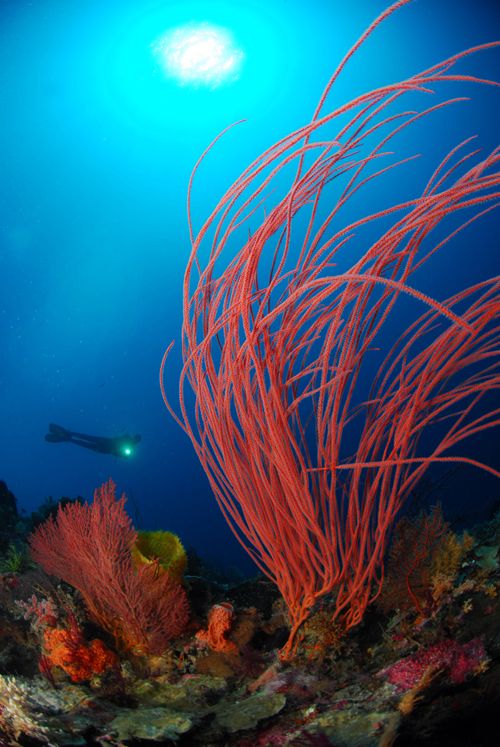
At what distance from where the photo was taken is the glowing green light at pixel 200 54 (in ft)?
56.1

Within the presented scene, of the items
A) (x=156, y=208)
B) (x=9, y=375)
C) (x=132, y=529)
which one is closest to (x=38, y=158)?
(x=156, y=208)

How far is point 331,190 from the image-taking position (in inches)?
1161

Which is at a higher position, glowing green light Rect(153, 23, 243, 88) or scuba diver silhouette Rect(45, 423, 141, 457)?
glowing green light Rect(153, 23, 243, 88)

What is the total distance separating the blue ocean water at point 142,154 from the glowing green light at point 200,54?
52cm

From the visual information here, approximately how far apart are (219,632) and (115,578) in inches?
31.2

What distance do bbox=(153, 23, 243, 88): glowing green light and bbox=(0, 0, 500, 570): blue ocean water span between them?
52 centimetres

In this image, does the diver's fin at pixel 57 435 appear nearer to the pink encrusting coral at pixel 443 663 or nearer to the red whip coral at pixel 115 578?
the red whip coral at pixel 115 578

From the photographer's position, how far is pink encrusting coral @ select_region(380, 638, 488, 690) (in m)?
1.69

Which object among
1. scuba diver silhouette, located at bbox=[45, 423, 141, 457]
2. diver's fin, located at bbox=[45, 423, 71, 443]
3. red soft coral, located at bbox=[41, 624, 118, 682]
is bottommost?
red soft coral, located at bbox=[41, 624, 118, 682]

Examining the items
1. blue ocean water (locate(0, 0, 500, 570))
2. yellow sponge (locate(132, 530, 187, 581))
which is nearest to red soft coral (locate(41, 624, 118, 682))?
yellow sponge (locate(132, 530, 187, 581))

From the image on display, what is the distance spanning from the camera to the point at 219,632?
98.7 inches

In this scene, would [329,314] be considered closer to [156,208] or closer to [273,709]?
[273,709]

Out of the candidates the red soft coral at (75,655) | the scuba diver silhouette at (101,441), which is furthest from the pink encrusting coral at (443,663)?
the scuba diver silhouette at (101,441)

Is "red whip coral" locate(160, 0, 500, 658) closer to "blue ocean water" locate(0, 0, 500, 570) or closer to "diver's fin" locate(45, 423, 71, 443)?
"blue ocean water" locate(0, 0, 500, 570)
